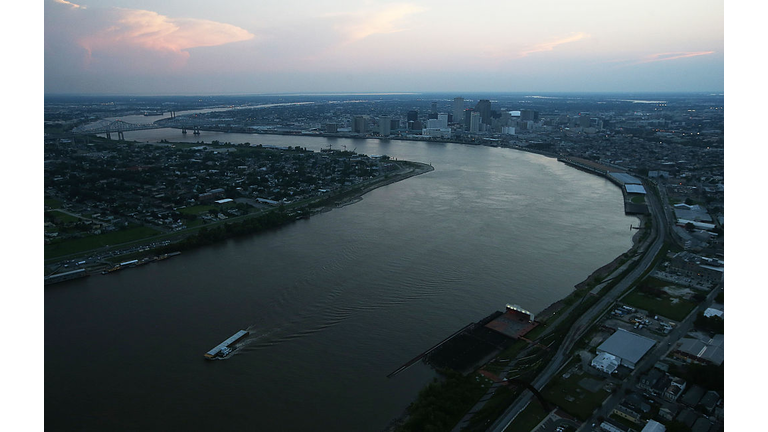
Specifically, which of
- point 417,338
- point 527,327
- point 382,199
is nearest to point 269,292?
point 417,338

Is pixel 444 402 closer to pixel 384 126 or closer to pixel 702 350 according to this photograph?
pixel 702 350

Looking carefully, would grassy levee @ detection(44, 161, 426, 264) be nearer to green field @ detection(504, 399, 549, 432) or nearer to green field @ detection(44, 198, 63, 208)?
green field @ detection(44, 198, 63, 208)

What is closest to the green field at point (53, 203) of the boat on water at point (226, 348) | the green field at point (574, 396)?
the boat on water at point (226, 348)

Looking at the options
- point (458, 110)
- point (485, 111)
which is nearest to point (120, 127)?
point (485, 111)

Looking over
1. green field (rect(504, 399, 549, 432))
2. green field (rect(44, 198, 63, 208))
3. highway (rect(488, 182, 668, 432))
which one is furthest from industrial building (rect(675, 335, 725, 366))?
green field (rect(44, 198, 63, 208))

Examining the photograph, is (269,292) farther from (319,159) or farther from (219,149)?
(219,149)
